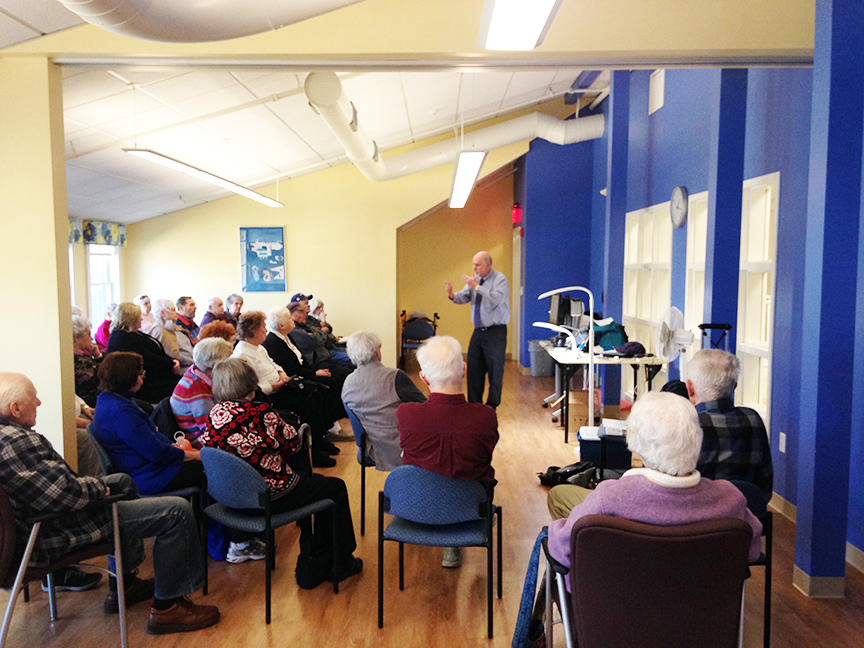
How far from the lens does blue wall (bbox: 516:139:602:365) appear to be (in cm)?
1034

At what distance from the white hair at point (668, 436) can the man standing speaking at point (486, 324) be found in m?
3.73

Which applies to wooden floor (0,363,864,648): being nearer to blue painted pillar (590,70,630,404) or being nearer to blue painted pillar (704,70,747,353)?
blue painted pillar (704,70,747,353)

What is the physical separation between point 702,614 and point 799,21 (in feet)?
10.3

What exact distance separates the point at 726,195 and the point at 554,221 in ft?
19.4

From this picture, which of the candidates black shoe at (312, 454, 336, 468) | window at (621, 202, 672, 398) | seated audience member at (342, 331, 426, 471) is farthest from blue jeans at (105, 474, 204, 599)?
window at (621, 202, 672, 398)

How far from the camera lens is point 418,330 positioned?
1103 centimetres

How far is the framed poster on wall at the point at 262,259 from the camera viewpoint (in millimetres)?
10289

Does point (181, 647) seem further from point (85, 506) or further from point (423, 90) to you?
point (423, 90)


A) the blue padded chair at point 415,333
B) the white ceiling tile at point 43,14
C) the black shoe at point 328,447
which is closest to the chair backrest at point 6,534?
the white ceiling tile at point 43,14

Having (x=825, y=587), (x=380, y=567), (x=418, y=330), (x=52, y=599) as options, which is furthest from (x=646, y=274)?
(x=52, y=599)

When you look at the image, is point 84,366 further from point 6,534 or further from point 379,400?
point 6,534

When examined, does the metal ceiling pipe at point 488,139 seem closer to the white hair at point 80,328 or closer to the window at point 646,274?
the window at point 646,274

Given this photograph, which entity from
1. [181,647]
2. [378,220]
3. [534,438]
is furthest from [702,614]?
[378,220]

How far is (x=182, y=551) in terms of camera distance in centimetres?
284
